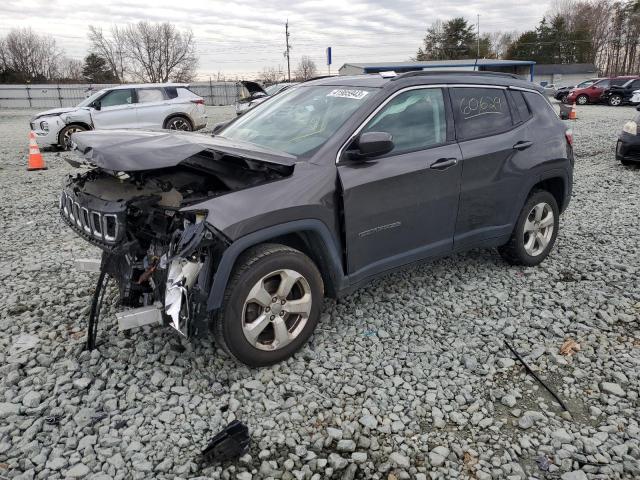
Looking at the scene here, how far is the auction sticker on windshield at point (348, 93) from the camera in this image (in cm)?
365

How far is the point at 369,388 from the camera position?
302cm

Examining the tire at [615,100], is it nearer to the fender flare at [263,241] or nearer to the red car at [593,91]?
the red car at [593,91]

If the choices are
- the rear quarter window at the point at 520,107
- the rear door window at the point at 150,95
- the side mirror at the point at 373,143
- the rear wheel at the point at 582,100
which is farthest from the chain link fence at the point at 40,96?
the side mirror at the point at 373,143

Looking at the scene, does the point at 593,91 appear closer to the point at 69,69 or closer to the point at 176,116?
the point at 176,116

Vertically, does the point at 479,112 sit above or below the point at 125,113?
above

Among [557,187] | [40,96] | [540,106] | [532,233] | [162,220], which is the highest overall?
[40,96]

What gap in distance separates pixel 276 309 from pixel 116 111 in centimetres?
1201

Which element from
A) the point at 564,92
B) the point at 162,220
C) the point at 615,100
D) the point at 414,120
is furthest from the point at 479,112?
the point at 564,92

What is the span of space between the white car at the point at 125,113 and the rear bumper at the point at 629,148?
1058 centimetres

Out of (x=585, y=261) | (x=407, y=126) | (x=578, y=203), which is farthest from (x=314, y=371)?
(x=578, y=203)

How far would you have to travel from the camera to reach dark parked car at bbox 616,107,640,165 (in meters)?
9.26

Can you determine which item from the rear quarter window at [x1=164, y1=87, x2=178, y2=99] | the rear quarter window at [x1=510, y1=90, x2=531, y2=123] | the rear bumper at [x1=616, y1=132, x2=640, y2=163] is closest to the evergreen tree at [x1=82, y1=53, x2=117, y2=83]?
the rear quarter window at [x1=164, y1=87, x2=178, y2=99]

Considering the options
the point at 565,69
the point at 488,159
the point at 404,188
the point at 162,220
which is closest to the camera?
the point at 162,220

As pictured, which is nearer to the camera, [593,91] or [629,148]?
[629,148]
